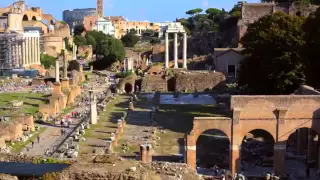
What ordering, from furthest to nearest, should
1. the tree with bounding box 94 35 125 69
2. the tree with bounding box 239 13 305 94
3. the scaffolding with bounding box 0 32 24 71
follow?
the tree with bounding box 94 35 125 69, the scaffolding with bounding box 0 32 24 71, the tree with bounding box 239 13 305 94

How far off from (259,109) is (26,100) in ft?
89.3

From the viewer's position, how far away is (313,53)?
1142 inches

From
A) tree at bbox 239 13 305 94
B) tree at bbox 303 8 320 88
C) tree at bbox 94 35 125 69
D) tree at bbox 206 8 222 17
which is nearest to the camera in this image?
tree at bbox 303 8 320 88

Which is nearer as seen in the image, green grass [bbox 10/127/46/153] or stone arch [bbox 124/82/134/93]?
green grass [bbox 10/127/46/153]

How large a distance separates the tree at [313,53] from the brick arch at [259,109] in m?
7.27

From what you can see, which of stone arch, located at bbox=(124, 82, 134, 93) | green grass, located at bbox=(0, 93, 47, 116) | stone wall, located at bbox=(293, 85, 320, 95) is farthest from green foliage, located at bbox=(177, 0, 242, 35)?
stone wall, located at bbox=(293, 85, 320, 95)

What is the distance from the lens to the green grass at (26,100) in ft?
129

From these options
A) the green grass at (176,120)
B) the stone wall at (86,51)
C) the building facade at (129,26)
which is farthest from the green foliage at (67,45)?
the green grass at (176,120)

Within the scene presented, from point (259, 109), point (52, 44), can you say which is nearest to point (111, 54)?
point (52, 44)

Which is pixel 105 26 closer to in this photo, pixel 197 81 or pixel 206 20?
pixel 206 20

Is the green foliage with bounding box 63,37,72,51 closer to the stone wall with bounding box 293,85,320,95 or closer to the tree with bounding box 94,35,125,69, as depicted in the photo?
the tree with bounding box 94,35,125,69

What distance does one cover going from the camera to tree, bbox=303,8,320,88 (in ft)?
94.4

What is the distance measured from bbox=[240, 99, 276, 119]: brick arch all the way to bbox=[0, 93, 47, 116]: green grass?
65.7 ft

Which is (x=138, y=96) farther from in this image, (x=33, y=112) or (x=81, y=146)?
(x=81, y=146)
